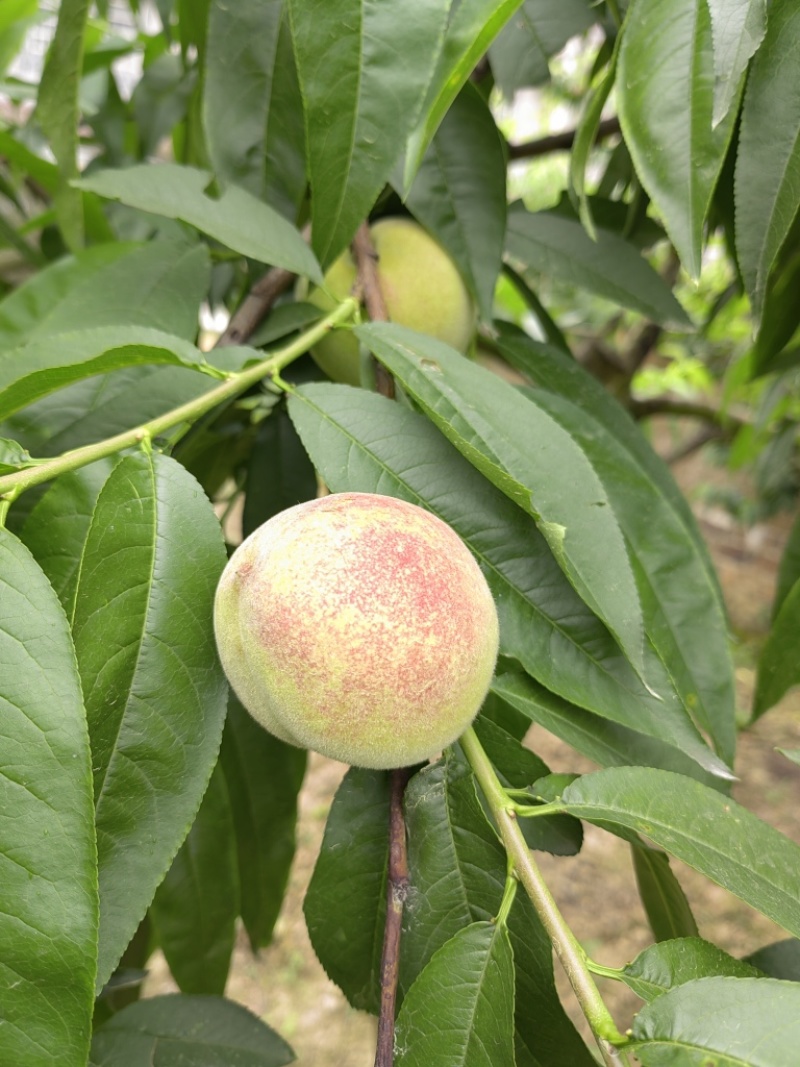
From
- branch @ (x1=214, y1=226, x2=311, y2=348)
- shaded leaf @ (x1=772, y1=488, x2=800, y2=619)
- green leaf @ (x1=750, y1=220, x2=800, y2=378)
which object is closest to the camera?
branch @ (x1=214, y1=226, x2=311, y2=348)

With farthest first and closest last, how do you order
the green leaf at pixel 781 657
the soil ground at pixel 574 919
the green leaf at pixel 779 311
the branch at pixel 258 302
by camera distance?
the soil ground at pixel 574 919
the green leaf at pixel 779 311
the branch at pixel 258 302
the green leaf at pixel 781 657

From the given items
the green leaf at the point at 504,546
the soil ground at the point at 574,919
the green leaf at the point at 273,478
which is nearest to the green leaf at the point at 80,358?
the green leaf at the point at 504,546

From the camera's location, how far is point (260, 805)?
1.10 m

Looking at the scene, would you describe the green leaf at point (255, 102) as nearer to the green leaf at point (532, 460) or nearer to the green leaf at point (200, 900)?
the green leaf at point (532, 460)

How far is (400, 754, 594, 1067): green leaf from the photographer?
2.22 ft

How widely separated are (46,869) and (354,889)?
0.98 ft

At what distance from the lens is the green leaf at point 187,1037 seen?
0.87 meters

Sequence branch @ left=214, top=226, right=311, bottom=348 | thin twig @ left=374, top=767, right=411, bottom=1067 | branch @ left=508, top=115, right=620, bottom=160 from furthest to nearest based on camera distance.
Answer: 1. branch @ left=508, top=115, right=620, bottom=160
2. branch @ left=214, top=226, right=311, bottom=348
3. thin twig @ left=374, top=767, right=411, bottom=1067

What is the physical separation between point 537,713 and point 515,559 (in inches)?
4.7

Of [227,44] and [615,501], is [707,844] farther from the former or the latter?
[227,44]

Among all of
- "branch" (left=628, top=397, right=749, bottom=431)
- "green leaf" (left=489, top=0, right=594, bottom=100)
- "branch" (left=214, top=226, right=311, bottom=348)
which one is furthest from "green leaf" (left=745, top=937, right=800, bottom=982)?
"branch" (left=628, top=397, right=749, bottom=431)

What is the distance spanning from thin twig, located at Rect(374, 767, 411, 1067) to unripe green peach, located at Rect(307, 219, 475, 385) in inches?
18.3

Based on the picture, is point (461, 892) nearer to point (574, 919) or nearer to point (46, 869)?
point (46, 869)

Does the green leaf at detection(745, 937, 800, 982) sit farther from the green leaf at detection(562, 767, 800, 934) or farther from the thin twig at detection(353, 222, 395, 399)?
the thin twig at detection(353, 222, 395, 399)
